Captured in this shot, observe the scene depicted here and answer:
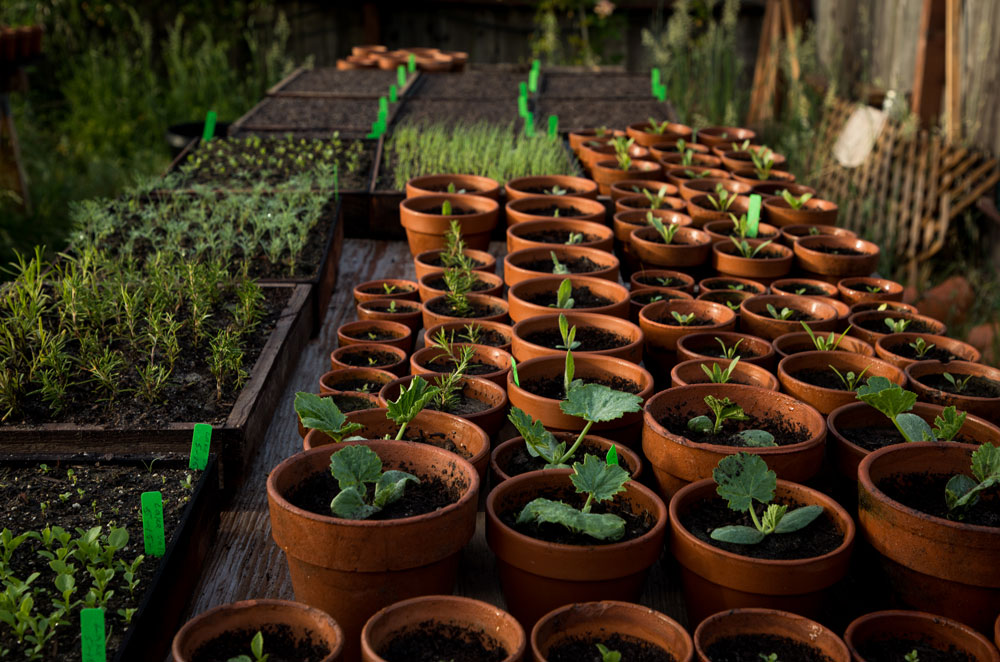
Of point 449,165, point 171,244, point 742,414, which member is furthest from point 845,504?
point 449,165

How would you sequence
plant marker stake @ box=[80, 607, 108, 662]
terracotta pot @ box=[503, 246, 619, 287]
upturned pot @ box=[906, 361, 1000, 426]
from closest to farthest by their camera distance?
plant marker stake @ box=[80, 607, 108, 662], upturned pot @ box=[906, 361, 1000, 426], terracotta pot @ box=[503, 246, 619, 287]

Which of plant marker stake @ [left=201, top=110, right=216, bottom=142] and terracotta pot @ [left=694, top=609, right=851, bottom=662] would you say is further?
plant marker stake @ [left=201, top=110, right=216, bottom=142]

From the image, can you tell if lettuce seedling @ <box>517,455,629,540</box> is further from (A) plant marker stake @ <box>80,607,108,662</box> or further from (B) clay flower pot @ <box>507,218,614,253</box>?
→ (B) clay flower pot @ <box>507,218,614,253</box>

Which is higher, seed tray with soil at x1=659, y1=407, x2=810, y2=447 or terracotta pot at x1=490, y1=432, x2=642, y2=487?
seed tray with soil at x1=659, y1=407, x2=810, y2=447

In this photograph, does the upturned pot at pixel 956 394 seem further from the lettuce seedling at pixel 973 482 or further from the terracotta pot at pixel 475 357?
the terracotta pot at pixel 475 357

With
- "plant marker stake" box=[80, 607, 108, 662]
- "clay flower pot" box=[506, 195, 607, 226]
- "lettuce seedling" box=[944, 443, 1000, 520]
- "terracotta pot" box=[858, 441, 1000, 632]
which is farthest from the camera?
"clay flower pot" box=[506, 195, 607, 226]

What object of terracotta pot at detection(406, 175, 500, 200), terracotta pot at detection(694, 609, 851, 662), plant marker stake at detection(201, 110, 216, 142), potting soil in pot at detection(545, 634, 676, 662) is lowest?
potting soil in pot at detection(545, 634, 676, 662)

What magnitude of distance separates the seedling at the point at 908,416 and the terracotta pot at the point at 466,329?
0.94 metres

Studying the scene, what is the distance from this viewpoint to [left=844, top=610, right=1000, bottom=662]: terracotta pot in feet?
4.57

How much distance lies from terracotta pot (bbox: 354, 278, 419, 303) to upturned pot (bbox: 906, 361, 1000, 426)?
1411 mm

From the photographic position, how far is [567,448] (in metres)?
1.86

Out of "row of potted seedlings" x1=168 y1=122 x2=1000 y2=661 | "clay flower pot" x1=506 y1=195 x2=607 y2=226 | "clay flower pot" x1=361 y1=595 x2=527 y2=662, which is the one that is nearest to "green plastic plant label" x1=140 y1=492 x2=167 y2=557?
"row of potted seedlings" x1=168 y1=122 x2=1000 y2=661

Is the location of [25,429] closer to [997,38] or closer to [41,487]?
[41,487]

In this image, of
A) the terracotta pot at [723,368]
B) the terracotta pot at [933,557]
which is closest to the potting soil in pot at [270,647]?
the terracotta pot at [933,557]
